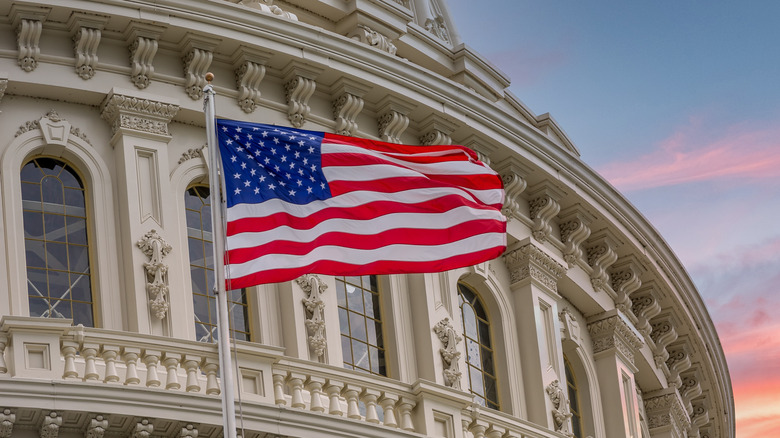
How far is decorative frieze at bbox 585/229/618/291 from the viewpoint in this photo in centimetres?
3772

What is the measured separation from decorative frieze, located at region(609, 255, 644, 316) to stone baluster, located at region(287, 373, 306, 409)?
13.3 meters

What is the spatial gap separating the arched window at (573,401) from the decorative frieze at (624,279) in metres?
1.94

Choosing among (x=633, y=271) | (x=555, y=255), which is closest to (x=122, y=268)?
(x=555, y=255)

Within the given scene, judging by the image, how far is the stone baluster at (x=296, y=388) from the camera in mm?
26422

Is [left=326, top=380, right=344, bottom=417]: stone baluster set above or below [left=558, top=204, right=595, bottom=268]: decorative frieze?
below

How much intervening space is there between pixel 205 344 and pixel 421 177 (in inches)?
143

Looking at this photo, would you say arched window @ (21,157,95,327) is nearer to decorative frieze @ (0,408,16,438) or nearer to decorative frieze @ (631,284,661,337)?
decorative frieze @ (0,408,16,438)

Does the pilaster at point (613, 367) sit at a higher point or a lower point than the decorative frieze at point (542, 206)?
lower

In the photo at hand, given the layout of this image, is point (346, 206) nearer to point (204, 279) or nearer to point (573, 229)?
point (204, 279)

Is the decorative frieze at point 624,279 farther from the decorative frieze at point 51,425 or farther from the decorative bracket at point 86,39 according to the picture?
the decorative frieze at point 51,425

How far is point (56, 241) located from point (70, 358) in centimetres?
453

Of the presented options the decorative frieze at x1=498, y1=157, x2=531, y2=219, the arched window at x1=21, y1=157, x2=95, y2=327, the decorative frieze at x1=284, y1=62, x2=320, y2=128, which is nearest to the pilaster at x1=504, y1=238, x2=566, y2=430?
the decorative frieze at x1=498, y1=157, x2=531, y2=219

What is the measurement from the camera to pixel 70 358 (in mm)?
24797

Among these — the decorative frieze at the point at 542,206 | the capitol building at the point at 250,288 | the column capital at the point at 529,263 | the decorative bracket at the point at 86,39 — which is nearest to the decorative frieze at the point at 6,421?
the capitol building at the point at 250,288
